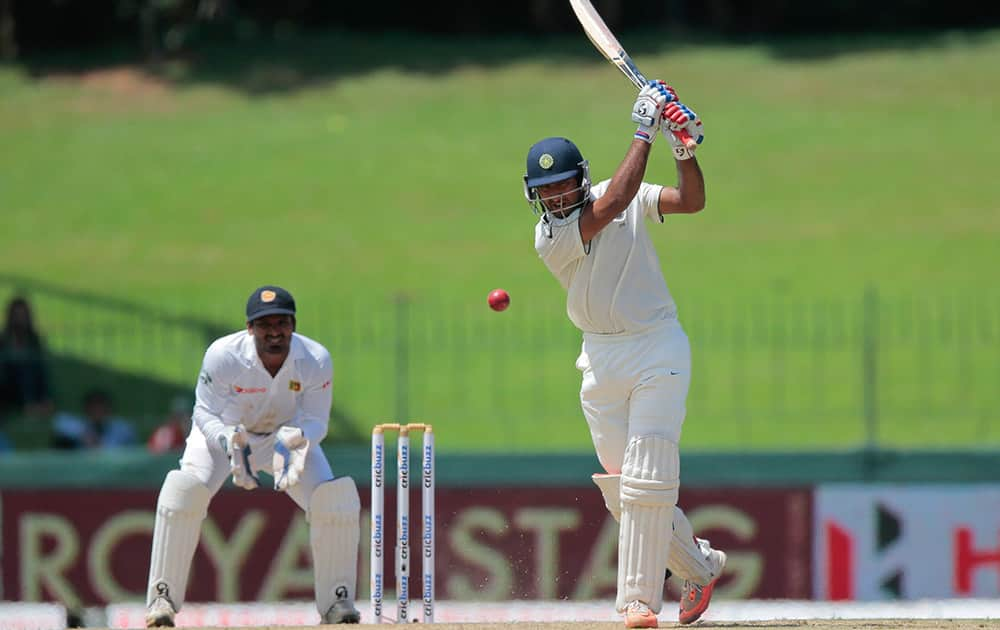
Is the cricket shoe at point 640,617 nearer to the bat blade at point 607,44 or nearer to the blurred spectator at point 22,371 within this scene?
the bat blade at point 607,44

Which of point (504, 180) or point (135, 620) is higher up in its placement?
point (504, 180)

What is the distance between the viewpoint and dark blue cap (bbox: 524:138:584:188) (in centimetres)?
627

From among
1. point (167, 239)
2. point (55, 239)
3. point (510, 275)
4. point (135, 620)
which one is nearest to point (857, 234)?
point (510, 275)

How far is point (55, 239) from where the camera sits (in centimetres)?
2055

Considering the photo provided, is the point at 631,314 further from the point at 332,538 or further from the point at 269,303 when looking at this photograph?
the point at 332,538

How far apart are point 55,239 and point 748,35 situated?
15571 millimetres

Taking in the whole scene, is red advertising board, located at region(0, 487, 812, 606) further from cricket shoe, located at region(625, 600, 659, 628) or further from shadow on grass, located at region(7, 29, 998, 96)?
shadow on grass, located at region(7, 29, 998, 96)

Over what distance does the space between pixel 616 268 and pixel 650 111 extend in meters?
0.64

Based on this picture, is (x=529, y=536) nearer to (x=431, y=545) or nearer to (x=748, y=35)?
(x=431, y=545)

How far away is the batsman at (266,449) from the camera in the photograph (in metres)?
7.27

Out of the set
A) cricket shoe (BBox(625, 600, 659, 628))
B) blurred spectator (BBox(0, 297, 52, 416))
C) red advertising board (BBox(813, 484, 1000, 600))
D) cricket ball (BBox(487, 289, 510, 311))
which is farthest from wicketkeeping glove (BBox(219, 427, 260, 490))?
blurred spectator (BBox(0, 297, 52, 416))

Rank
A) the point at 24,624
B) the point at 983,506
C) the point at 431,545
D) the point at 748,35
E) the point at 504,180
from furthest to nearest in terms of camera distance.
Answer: the point at 748,35 → the point at 504,180 → the point at 983,506 → the point at 24,624 → the point at 431,545

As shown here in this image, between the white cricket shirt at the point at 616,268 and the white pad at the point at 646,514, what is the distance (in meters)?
0.49

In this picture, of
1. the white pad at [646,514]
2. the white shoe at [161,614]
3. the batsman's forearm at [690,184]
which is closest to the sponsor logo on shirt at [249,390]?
the white shoe at [161,614]
